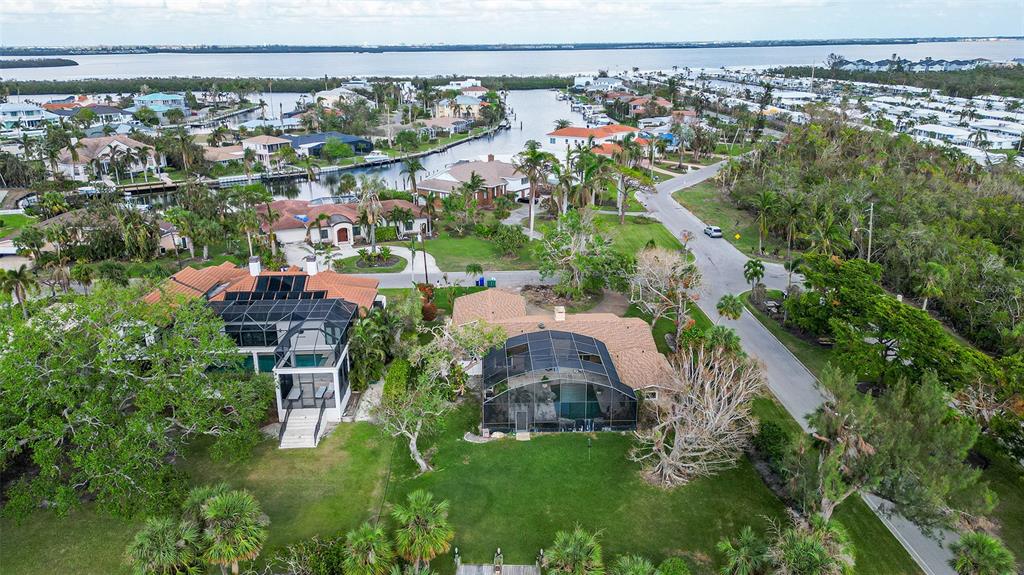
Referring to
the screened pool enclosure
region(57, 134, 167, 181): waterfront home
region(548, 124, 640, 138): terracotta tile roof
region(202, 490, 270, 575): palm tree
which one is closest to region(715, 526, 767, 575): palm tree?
the screened pool enclosure

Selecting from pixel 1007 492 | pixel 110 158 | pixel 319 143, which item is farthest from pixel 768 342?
pixel 110 158

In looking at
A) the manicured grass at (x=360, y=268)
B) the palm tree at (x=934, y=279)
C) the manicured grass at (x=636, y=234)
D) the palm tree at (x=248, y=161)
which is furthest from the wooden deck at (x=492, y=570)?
the palm tree at (x=248, y=161)

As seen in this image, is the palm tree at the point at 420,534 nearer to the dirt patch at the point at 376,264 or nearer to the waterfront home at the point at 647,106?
the dirt patch at the point at 376,264

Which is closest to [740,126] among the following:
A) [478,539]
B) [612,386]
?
[612,386]

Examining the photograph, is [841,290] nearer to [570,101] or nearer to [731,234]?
[731,234]

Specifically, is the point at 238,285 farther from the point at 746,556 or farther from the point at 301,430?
the point at 746,556
